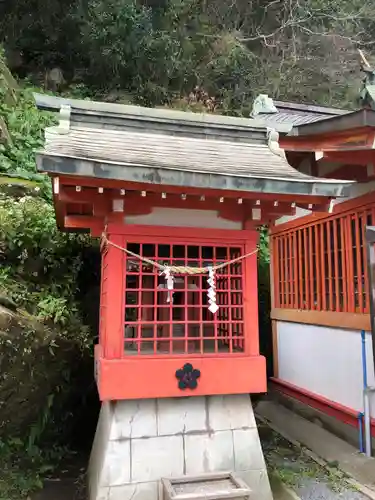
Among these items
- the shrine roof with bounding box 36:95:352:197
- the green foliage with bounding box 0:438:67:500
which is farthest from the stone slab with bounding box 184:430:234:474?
the shrine roof with bounding box 36:95:352:197

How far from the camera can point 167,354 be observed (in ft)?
16.2

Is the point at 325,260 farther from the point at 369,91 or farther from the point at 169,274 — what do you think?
the point at 169,274

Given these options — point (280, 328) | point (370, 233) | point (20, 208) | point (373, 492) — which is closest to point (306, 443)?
point (373, 492)

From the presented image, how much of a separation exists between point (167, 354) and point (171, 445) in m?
0.99

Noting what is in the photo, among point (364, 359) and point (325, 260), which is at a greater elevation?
point (325, 260)

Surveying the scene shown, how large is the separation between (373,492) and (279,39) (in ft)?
59.0

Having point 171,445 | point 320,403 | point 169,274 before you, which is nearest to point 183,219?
point 169,274

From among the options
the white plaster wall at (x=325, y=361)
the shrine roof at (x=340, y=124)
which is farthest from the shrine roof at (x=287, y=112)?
the white plaster wall at (x=325, y=361)

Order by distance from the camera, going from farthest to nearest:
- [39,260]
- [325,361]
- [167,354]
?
[325,361]
[39,260]
[167,354]

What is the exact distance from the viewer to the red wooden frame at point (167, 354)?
4684mm

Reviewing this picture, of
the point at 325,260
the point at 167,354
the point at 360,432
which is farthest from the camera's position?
the point at 325,260

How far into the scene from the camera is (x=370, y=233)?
5418 millimetres

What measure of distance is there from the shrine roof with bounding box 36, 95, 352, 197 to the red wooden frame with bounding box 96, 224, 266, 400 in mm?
808

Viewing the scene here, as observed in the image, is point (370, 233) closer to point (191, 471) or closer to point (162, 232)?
point (162, 232)
